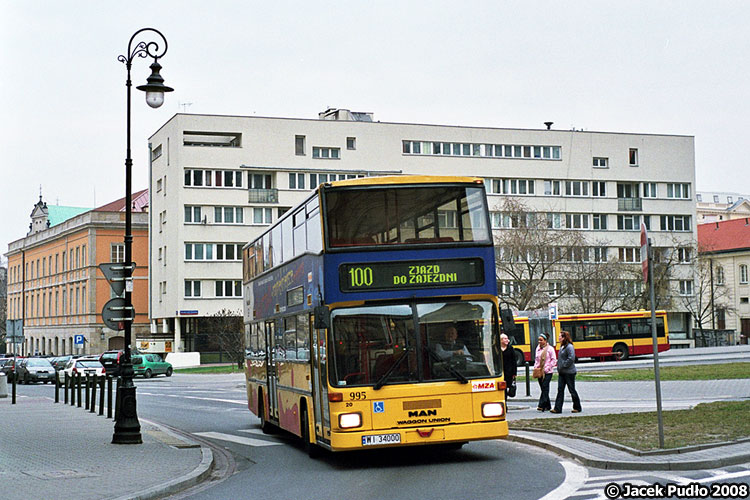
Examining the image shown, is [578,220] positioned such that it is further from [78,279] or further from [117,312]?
[117,312]

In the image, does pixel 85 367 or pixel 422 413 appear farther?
pixel 85 367

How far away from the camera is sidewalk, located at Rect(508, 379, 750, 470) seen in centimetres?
1259

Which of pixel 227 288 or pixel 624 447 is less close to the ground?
pixel 227 288

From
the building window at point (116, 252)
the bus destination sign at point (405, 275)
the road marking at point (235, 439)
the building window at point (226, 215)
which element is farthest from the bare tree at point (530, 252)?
the bus destination sign at point (405, 275)

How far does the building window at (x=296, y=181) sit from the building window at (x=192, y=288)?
1027 centimetres

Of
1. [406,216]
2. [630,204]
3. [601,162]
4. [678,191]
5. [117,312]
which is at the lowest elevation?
[117,312]

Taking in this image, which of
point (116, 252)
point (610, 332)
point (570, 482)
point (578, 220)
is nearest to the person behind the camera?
point (570, 482)

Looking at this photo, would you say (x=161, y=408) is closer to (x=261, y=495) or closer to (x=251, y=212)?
(x=261, y=495)

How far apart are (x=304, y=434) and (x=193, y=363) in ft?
198

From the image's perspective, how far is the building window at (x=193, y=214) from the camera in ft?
254

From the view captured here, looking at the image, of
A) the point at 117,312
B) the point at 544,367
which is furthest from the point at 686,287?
the point at 117,312

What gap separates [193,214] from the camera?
255 ft

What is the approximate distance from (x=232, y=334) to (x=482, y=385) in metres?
53.4

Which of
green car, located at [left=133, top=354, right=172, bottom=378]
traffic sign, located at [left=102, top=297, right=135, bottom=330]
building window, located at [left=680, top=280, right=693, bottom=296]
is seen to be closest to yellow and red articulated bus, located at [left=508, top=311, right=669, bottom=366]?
green car, located at [left=133, top=354, right=172, bottom=378]
